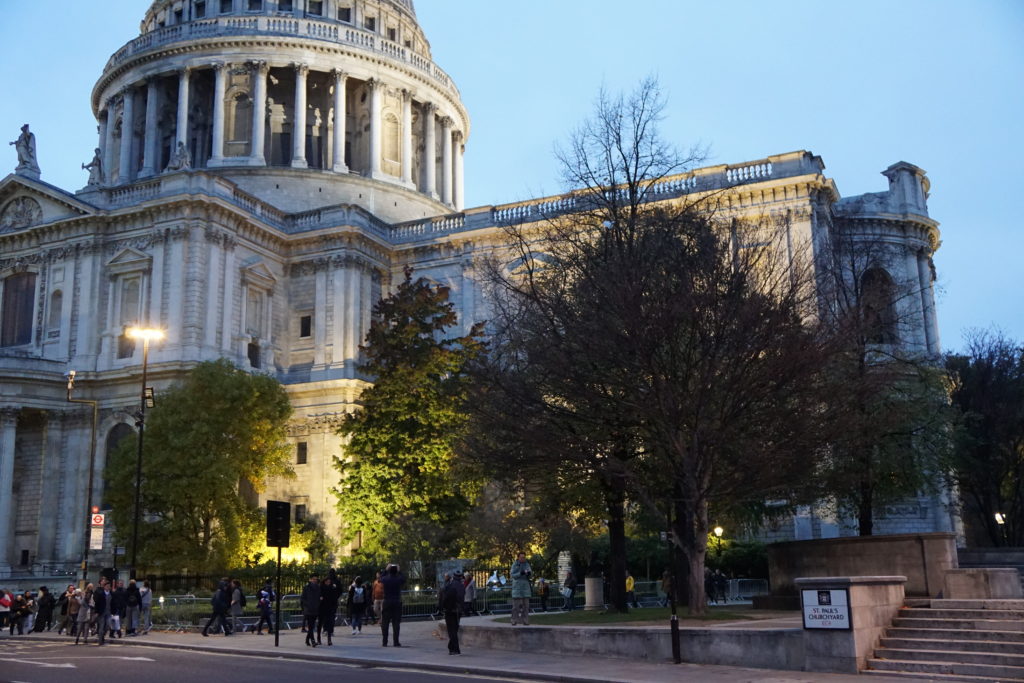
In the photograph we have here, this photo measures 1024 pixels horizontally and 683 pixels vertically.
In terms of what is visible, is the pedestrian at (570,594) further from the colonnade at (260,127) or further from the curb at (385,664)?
the colonnade at (260,127)

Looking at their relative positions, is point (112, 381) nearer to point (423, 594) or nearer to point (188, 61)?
point (423, 594)

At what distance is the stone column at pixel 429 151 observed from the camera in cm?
7188

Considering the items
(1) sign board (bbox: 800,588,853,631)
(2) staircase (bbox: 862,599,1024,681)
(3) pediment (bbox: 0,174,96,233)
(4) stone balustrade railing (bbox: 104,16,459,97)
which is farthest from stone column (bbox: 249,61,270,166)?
(2) staircase (bbox: 862,599,1024,681)

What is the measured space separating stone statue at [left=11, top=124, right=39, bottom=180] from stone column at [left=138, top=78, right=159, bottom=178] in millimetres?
11398

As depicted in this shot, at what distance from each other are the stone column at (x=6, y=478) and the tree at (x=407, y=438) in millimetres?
14888

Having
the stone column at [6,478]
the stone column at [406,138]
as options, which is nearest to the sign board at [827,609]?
the stone column at [6,478]

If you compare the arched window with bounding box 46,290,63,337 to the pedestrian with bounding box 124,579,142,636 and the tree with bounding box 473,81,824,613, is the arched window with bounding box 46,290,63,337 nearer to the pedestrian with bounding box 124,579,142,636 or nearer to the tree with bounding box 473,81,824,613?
the pedestrian with bounding box 124,579,142,636

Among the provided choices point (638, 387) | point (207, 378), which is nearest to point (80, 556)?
point (207, 378)

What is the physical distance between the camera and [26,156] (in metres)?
53.5

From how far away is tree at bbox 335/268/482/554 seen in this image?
3950 centimetres

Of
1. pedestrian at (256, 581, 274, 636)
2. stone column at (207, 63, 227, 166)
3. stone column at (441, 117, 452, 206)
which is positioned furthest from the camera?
stone column at (441, 117, 452, 206)

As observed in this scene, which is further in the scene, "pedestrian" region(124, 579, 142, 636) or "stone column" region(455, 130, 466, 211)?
"stone column" region(455, 130, 466, 211)

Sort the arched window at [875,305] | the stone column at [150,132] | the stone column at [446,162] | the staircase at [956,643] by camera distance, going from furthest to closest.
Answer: the stone column at [446,162], the stone column at [150,132], the arched window at [875,305], the staircase at [956,643]

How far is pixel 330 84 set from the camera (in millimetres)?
69062
